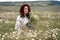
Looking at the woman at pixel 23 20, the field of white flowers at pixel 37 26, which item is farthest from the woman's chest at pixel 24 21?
the field of white flowers at pixel 37 26

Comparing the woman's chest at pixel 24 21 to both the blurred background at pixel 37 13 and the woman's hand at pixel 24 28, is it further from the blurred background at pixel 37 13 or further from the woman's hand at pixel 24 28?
the blurred background at pixel 37 13

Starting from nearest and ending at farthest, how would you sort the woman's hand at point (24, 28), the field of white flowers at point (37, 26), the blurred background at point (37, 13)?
the field of white flowers at point (37, 26) → the woman's hand at point (24, 28) → the blurred background at point (37, 13)

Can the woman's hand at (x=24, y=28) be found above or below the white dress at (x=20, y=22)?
below

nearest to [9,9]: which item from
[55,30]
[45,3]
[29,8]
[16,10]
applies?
[16,10]

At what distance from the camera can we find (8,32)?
327 centimetres

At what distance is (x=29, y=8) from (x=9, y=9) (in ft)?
1.80

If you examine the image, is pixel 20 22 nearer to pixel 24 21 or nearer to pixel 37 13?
pixel 24 21

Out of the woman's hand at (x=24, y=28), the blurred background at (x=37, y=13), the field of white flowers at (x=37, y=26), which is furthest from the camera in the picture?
the blurred background at (x=37, y=13)

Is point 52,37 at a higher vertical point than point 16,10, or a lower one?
lower

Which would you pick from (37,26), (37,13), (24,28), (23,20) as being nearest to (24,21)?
(23,20)

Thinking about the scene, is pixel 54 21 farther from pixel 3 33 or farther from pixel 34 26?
pixel 3 33

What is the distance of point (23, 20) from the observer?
3330 mm

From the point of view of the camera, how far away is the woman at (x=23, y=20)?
327cm

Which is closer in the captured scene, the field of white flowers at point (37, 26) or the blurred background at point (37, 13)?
the field of white flowers at point (37, 26)
